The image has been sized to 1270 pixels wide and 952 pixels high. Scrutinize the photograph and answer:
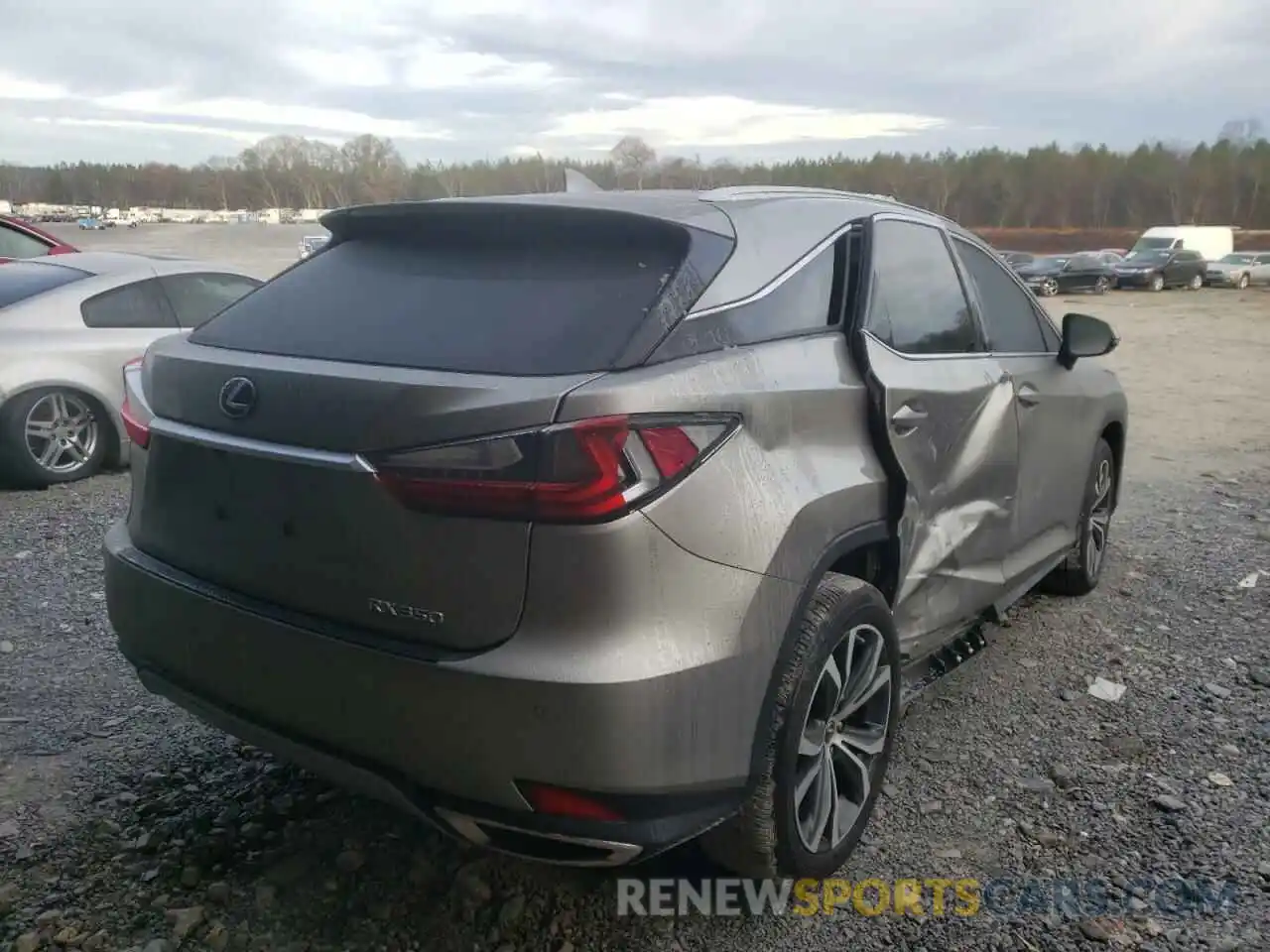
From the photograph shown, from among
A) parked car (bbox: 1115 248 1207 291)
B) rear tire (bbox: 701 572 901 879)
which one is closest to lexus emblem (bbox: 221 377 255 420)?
rear tire (bbox: 701 572 901 879)

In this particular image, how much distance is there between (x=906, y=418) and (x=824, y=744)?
35.8 inches

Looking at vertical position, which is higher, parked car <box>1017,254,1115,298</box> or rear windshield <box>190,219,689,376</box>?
rear windshield <box>190,219,689,376</box>

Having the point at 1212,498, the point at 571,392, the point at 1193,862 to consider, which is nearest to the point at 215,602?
the point at 571,392

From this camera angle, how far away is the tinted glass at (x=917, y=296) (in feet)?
9.96

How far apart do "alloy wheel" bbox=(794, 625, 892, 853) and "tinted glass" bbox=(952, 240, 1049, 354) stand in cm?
149

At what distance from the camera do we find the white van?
3853cm

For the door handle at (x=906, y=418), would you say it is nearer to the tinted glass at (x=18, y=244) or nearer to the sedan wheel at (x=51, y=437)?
the sedan wheel at (x=51, y=437)

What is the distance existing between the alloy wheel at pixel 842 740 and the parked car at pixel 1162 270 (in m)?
37.7

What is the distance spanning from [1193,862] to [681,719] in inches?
65.1

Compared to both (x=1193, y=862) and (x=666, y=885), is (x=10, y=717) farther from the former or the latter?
(x=1193, y=862)

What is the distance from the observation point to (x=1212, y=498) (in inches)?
274

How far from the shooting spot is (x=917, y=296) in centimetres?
327

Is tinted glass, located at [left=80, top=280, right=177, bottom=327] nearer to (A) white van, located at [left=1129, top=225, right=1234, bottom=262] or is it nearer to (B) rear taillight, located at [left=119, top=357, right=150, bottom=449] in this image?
(B) rear taillight, located at [left=119, top=357, right=150, bottom=449]

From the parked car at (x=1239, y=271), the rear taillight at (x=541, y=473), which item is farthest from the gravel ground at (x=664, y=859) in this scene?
the parked car at (x=1239, y=271)
